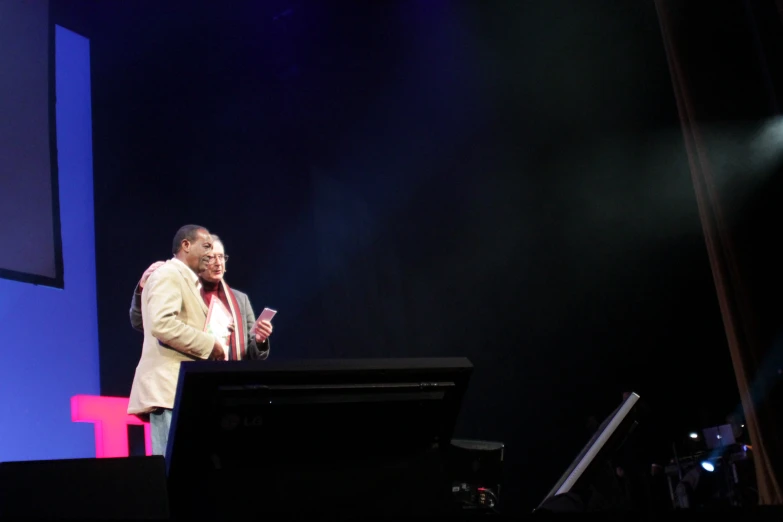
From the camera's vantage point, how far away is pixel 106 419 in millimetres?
3172

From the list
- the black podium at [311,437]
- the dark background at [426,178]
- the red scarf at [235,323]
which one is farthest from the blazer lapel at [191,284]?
the black podium at [311,437]

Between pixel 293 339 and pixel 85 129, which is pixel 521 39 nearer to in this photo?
pixel 293 339

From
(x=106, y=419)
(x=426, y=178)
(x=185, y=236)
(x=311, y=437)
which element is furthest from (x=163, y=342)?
(x=426, y=178)

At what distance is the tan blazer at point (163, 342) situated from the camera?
8.24 ft

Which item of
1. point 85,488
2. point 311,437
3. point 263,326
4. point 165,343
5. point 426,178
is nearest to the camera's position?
point 85,488

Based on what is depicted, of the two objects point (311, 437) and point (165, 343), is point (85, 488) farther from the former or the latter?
point (165, 343)

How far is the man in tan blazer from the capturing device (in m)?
2.51

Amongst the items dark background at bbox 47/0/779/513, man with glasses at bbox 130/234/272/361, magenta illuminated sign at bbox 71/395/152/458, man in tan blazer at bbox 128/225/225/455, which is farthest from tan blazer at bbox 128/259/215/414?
dark background at bbox 47/0/779/513

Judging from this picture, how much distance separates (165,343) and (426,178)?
10.9 ft

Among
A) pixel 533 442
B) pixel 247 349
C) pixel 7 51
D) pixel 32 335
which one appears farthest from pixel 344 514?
pixel 533 442

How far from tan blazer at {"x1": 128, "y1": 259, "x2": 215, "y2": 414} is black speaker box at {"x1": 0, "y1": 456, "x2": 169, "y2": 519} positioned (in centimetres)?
145

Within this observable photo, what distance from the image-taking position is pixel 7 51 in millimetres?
3219

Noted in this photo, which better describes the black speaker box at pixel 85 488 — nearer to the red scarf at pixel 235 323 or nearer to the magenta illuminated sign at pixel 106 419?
the red scarf at pixel 235 323

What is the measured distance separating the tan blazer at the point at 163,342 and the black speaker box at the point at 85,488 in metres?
1.45
